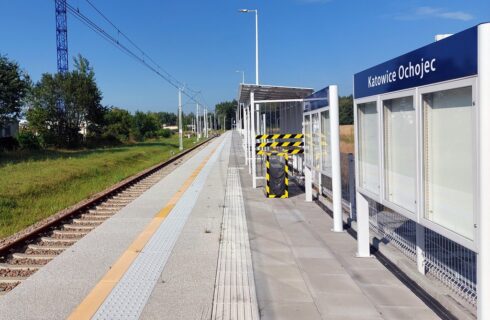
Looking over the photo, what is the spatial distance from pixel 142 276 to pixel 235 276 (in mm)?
1138

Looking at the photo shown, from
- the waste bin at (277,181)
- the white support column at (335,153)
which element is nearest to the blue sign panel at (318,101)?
the white support column at (335,153)

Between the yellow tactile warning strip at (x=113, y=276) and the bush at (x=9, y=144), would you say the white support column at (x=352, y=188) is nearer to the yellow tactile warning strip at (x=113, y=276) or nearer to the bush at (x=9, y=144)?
the yellow tactile warning strip at (x=113, y=276)

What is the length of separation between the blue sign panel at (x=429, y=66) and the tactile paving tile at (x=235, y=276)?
2.64 meters

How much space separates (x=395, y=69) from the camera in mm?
5055

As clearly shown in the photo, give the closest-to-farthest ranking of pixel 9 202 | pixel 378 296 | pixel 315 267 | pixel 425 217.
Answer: pixel 425 217 < pixel 378 296 < pixel 315 267 < pixel 9 202

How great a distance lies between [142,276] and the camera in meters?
6.02

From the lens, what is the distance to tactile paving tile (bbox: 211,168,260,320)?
4820 mm

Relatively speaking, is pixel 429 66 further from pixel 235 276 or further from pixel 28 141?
pixel 28 141

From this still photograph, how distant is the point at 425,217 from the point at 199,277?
2.81 metres

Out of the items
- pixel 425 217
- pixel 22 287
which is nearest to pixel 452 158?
pixel 425 217

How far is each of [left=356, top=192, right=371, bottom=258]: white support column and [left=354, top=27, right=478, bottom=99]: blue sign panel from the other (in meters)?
1.49
